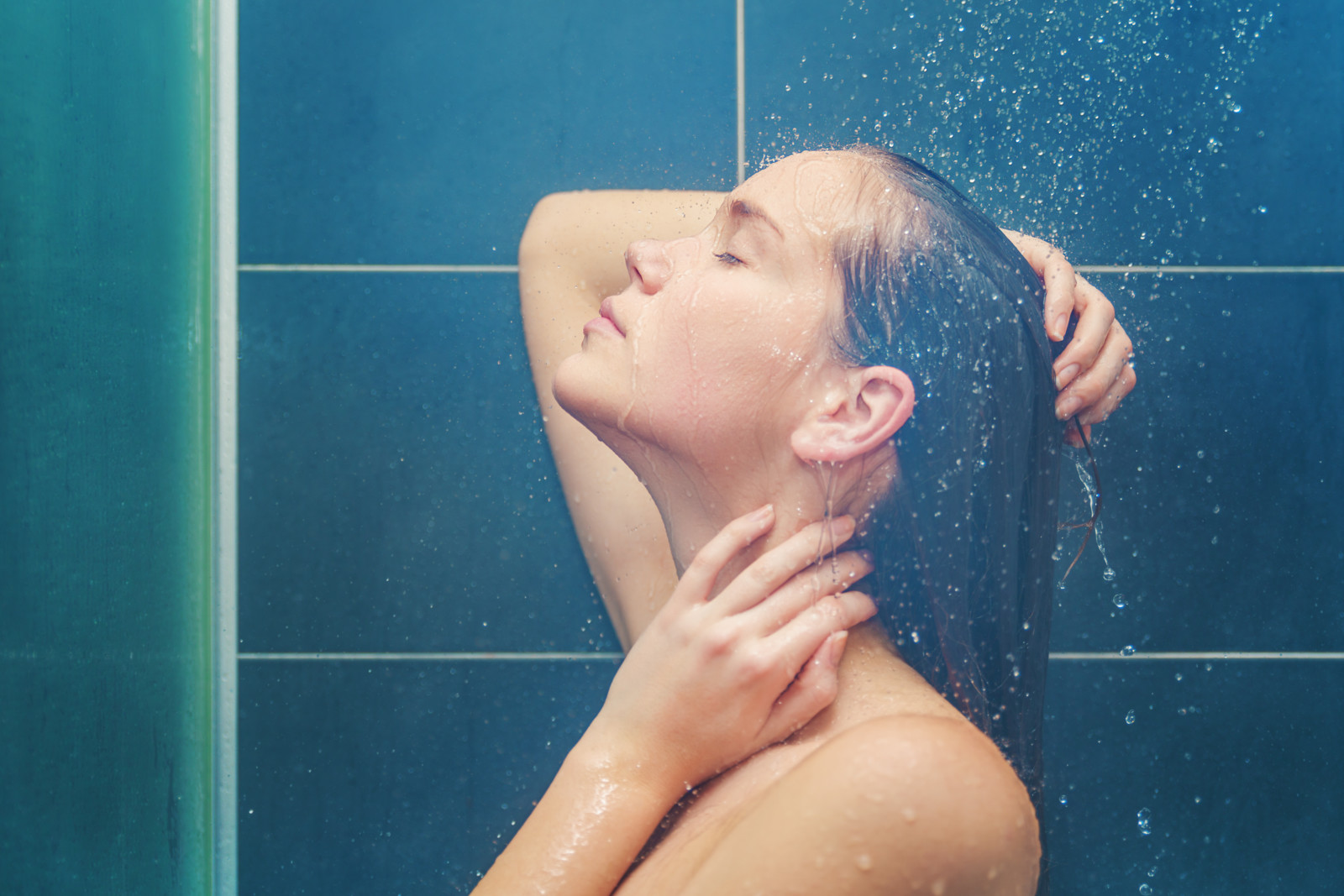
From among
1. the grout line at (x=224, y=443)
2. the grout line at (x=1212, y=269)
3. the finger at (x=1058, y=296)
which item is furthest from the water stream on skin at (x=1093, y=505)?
the grout line at (x=224, y=443)

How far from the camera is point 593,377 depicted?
2.72 feet

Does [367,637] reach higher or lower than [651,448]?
lower

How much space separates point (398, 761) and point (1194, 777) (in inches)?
44.8

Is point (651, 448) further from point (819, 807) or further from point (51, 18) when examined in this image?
point (51, 18)

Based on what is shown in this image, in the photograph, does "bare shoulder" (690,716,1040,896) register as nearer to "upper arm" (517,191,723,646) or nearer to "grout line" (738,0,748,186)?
"upper arm" (517,191,723,646)

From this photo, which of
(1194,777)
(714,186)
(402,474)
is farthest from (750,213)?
(1194,777)

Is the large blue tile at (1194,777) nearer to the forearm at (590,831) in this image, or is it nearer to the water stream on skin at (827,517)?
the water stream on skin at (827,517)

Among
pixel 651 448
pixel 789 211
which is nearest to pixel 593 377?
pixel 651 448

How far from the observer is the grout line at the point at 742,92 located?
1.13 metres

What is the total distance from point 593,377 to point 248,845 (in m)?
0.95

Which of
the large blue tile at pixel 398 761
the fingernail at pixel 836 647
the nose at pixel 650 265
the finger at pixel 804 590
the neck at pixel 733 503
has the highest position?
the nose at pixel 650 265

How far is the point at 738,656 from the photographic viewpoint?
30.4 inches

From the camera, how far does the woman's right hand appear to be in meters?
0.78

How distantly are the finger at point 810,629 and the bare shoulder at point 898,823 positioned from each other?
98 mm
